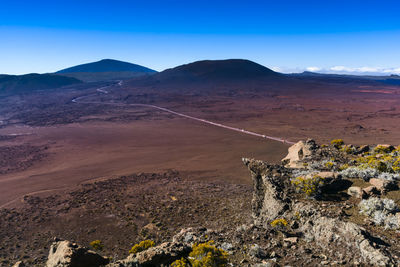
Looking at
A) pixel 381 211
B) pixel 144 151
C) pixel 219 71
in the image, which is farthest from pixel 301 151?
pixel 219 71

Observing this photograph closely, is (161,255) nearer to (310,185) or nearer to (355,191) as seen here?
(310,185)

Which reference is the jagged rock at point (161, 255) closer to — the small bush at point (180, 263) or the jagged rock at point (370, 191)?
the small bush at point (180, 263)

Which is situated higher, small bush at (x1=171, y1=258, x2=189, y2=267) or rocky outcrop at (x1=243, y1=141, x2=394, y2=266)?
small bush at (x1=171, y1=258, x2=189, y2=267)

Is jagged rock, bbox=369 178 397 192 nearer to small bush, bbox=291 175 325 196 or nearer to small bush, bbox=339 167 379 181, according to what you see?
small bush, bbox=339 167 379 181

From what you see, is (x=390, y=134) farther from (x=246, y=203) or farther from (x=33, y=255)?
(x=33, y=255)

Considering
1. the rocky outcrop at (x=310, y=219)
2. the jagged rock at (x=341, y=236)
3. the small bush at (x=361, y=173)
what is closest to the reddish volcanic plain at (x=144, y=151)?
the rocky outcrop at (x=310, y=219)

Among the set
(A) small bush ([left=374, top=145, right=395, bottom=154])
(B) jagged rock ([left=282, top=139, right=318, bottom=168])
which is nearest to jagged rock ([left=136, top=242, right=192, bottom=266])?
(B) jagged rock ([left=282, top=139, right=318, bottom=168])

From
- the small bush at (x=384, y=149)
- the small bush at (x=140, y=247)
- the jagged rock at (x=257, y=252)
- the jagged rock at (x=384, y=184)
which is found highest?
the jagged rock at (x=384, y=184)

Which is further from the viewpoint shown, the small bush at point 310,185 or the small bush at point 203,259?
the small bush at point 310,185
